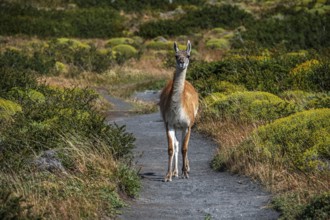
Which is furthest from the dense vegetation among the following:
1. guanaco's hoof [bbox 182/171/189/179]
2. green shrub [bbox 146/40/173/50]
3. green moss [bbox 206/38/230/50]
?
green shrub [bbox 146/40/173/50]

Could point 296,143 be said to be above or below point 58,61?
above

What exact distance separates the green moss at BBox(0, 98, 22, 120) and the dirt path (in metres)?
2.61

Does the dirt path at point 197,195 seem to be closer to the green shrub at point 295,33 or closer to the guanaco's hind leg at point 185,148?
the guanaco's hind leg at point 185,148

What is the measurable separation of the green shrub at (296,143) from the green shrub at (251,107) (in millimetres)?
2534

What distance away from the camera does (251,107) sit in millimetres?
15578

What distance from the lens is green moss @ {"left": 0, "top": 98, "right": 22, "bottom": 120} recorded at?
13.5 metres

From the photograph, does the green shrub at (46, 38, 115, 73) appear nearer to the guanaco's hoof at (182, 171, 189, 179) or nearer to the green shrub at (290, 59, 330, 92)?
the green shrub at (290, 59, 330, 92)

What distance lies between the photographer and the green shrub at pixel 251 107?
1480 centimetres

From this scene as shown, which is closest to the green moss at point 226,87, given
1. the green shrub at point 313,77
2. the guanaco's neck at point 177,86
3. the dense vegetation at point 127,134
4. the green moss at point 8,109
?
the dense vegetation at point 127,134

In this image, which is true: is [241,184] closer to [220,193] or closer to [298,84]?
[220,193]

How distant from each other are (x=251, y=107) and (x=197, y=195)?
5517mm

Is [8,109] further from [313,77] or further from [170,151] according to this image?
[313,77]

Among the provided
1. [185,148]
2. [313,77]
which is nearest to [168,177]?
[185,148]

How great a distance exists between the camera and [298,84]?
19984 millimetres
